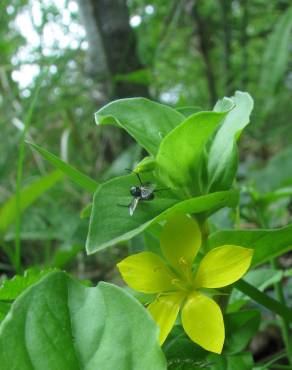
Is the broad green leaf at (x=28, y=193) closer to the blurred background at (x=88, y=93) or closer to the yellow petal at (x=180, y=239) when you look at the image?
the blurred background at (x=88, y=93)

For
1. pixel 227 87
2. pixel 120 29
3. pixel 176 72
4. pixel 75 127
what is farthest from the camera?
pixel 176 72

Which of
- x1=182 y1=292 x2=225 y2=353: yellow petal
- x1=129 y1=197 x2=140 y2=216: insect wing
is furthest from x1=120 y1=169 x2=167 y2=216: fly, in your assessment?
x1=182 y1=292 x2=225 y2=353: yellow petal

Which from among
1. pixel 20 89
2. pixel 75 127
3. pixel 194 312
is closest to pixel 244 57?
pixel 75 127

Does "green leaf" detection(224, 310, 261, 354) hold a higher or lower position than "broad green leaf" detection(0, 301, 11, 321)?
lower

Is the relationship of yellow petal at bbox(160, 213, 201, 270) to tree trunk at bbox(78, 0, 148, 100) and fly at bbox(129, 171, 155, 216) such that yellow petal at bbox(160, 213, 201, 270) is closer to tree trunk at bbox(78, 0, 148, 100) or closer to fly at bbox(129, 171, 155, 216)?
fly at bbox(129, 171, 155, 216)

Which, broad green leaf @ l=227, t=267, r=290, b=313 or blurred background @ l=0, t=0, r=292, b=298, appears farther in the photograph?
blurred background @ l=0, t=0, r=292, b=298

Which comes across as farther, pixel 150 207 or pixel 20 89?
pixel 20 89

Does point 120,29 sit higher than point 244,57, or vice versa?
point 120,29

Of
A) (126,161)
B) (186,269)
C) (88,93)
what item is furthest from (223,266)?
(88,93)

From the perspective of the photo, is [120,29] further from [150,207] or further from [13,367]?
[13,367]
